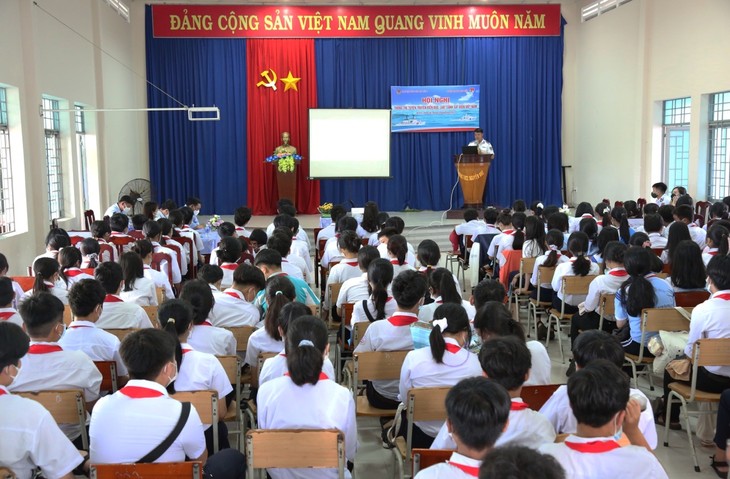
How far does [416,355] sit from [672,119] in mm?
10724

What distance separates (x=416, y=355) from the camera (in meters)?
3.33

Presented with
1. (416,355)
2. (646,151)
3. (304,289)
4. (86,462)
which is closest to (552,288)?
(304,289)

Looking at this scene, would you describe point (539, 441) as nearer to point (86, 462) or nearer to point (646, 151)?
point (86, 462)

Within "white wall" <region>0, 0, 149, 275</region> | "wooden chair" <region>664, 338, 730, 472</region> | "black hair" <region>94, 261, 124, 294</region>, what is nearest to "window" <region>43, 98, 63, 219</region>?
"white wall" <region>0, 0, 149, 275</region>

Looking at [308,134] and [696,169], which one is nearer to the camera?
[696,169]

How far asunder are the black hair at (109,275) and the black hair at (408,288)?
1729mm

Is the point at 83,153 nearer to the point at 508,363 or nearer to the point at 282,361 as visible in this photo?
the point at 282,361

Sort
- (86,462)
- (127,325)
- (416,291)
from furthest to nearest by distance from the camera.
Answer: (127,325) → (416,291) → (86,462)

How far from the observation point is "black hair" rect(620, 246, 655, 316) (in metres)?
4.61

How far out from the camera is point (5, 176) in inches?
352

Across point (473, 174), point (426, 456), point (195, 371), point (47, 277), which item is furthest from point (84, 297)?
point (473, 174)

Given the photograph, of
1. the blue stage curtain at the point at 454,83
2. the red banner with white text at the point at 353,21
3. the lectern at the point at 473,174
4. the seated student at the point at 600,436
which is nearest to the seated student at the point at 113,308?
the seated student at the point at 600,436

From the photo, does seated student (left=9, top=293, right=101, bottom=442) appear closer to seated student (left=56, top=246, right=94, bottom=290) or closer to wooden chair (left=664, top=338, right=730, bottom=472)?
seated student (left=56, top=246, right=94, bottom=290)

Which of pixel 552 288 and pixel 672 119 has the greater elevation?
pixel 672 119
